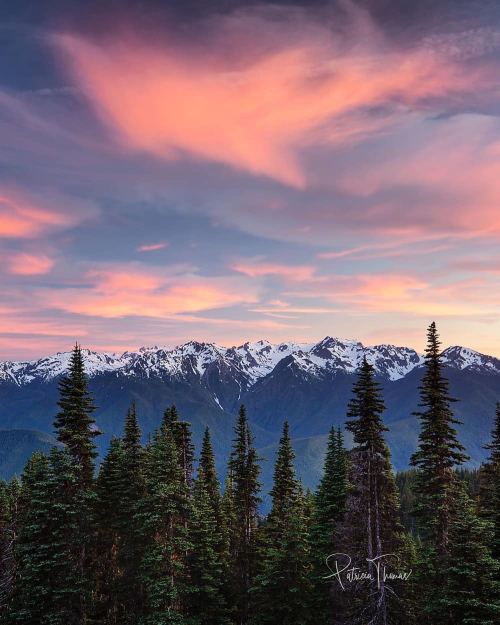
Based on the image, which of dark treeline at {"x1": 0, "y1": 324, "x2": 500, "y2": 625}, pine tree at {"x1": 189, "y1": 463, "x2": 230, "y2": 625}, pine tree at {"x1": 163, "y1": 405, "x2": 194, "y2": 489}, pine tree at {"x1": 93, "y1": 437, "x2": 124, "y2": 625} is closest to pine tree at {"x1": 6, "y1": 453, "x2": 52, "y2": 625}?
dark treeline at {"x1": 0, "y1": 324, "x2": 500, "y2": 625}

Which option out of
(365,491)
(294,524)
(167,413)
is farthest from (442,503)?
(167,413)

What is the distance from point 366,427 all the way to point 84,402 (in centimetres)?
2375

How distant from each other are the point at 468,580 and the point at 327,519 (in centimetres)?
2133

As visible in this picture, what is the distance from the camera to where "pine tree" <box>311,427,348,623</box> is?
50.2 metres

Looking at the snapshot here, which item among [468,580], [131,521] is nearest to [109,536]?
[131,521]

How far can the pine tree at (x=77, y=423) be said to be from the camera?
4800 cm

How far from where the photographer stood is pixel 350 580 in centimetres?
4044

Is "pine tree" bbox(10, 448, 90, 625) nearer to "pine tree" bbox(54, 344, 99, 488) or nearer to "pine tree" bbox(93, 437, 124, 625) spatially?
"pine tree" bbox(54, 344, 99, 488)

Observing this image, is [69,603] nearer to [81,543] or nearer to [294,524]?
[81,543]

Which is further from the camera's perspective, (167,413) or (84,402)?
(167,413)

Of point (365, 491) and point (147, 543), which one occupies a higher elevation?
point (365, 491)

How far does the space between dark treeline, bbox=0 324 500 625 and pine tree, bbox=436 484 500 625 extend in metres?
0.08

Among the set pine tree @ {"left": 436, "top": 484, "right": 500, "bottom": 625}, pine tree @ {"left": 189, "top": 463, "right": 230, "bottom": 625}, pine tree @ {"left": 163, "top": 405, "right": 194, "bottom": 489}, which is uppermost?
pine tree @ {"left": 163, "top": 405, "right": 194, "bottom": 489}

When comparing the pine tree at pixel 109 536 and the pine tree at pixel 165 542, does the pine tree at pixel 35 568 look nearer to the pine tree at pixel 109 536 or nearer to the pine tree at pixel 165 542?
the pine tree at pixel 165 542
